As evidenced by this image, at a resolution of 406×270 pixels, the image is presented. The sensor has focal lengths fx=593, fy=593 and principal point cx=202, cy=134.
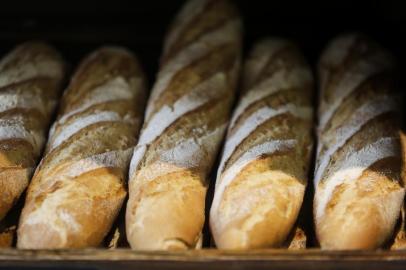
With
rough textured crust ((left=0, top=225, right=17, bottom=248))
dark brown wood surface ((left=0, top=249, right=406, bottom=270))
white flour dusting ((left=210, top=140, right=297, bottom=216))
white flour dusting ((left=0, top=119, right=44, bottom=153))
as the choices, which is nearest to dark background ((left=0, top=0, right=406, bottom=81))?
white flour dusting ((left=0, top=119, right=44, bottom=153))

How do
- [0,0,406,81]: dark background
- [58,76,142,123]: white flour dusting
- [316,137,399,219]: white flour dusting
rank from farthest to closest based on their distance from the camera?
[0,0,406,81]: dark background, [58,76,142,123]: white flour dusting, [316,137,399,219]: white flour dusting

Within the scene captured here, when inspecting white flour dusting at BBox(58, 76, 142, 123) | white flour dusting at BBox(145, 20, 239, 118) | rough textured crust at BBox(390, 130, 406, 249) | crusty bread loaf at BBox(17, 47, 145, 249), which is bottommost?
rough textured crust at BBox(390, 130, 406, 249)

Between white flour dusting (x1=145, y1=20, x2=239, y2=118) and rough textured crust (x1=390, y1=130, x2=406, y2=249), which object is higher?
white flour dusting (x1=145, y1=20, x2=239, y2=118)

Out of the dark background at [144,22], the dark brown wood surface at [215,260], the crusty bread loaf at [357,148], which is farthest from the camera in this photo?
the dark background at [144,22]

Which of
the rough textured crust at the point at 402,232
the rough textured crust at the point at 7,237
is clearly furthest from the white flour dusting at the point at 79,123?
the rough textured crust at the point at 402,232

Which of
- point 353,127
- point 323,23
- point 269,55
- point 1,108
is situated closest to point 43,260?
point 1,108

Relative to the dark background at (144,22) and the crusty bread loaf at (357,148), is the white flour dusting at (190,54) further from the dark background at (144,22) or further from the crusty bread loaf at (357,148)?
the crusty bread loaf at (357,148)

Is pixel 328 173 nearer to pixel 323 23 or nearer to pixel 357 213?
pixel 357 213

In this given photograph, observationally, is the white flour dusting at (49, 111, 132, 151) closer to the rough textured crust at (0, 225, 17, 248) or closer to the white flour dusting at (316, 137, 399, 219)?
the rough textured crust at (0, 225, 17, 248)
